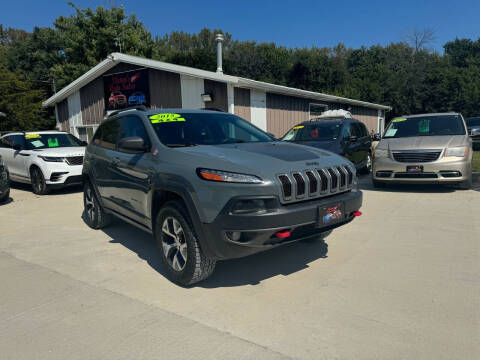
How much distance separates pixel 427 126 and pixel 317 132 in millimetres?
2481

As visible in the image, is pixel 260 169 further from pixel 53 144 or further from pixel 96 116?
pixel 96 116

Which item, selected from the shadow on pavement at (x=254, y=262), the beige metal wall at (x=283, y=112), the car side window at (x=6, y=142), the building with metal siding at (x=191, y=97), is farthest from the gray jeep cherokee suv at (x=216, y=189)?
the beige metal wall at (x=283, y=112)

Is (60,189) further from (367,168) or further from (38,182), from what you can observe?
(367,168)

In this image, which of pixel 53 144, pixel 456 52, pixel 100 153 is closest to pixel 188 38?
pixel 456 52

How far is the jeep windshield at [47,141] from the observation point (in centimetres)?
919

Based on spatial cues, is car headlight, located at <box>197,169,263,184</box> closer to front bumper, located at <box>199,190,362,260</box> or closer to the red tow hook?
front bumper, located at <box>199,190,362,260</box>

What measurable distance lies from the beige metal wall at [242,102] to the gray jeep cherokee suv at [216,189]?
817 centimetres

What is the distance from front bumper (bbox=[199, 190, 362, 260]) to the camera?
2.78 meters

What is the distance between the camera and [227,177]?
2.90 meters

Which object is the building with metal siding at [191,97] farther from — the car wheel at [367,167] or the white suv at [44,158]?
the car wheel at [367,167]

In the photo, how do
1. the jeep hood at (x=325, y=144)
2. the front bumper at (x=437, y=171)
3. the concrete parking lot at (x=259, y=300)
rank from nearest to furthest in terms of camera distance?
the concrete parking lot at (x=259, y=300), the front bumper at (x=437, y=171), the jeep hood at (x=325, y=144)

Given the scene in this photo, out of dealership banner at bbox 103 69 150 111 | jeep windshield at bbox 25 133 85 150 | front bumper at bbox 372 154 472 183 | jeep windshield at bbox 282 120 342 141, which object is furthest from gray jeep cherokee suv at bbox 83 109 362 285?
dealership banner at bbox 103 69 150 111

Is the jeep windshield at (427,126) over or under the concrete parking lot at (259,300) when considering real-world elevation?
over

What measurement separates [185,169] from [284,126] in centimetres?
1215
